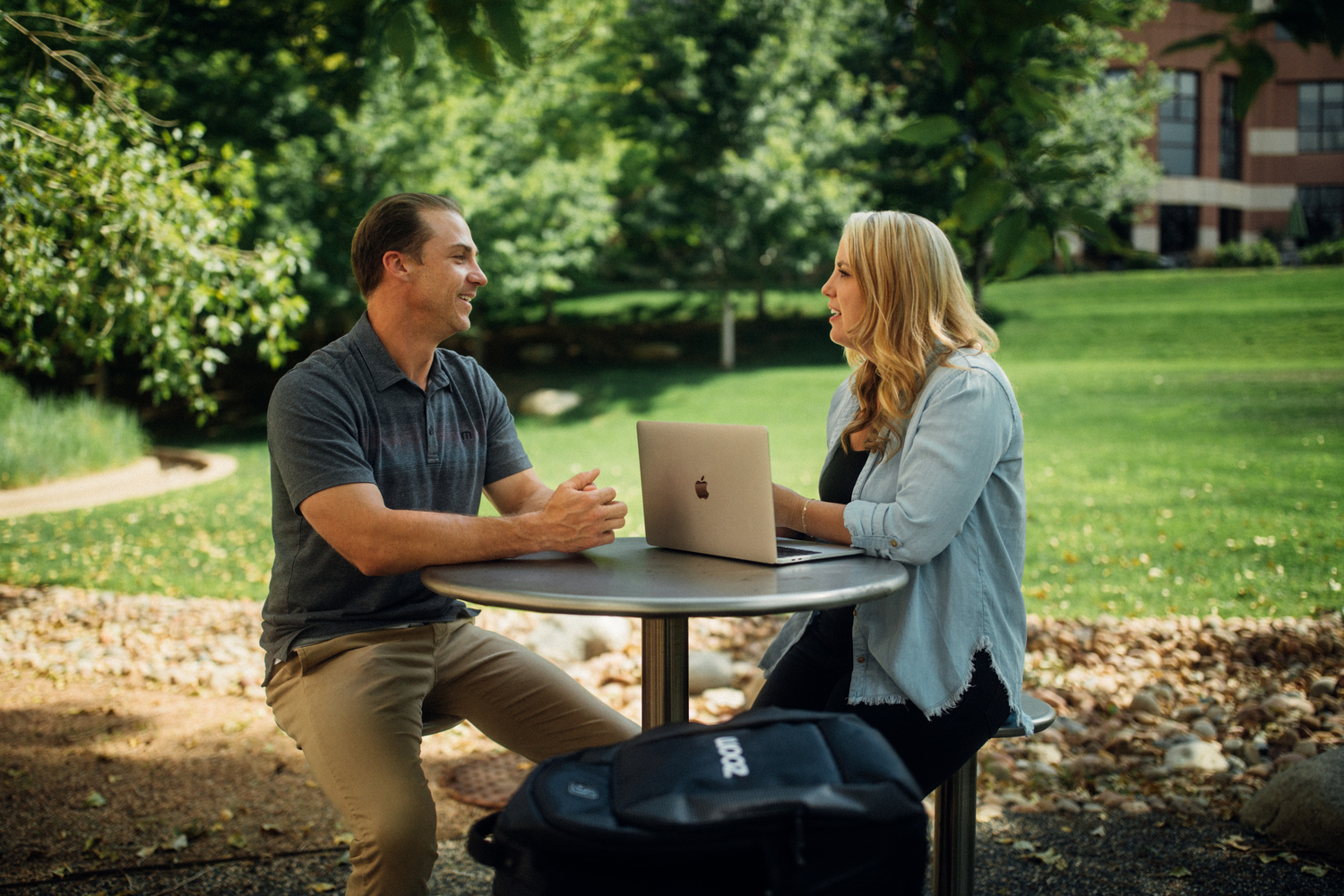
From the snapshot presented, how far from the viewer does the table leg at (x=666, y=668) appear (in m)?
2.42

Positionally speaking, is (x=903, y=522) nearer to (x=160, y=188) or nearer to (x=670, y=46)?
(x=160, y=188)

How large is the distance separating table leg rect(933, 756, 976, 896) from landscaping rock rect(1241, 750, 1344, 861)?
146 cm

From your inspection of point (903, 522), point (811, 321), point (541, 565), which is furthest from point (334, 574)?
point (811, 321)

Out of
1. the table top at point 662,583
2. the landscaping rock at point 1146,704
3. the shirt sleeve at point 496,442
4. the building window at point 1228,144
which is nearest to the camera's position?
the table top at point 662,583

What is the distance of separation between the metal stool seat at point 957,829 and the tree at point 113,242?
419 centimetres

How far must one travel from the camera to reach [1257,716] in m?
4.51

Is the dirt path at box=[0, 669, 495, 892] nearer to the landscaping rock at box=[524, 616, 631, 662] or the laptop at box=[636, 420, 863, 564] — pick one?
the landscaping rock at box=[524, 616, 631, 662]

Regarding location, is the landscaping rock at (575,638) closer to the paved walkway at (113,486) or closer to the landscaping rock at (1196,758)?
the landscaping rock at (1196,758)

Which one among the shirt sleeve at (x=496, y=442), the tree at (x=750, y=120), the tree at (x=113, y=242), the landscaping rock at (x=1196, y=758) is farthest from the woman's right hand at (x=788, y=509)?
the tree at (x=750, y=120)

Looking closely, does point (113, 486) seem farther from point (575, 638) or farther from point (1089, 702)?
point (1089, 702)

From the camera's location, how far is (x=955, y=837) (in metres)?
2.52

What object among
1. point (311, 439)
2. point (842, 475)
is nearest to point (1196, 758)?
point (842, 475)

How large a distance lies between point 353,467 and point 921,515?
1270 mm

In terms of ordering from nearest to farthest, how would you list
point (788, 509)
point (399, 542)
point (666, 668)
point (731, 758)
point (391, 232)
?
point (731, 758)
point (399, 542)
point (666, 668)
point (788, 509)
point (391, 232)
